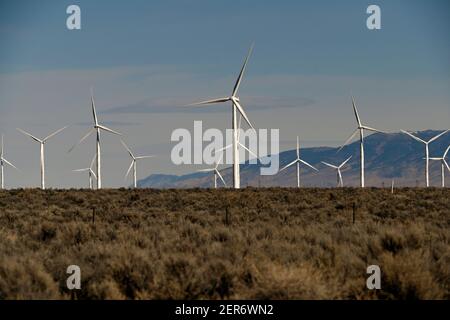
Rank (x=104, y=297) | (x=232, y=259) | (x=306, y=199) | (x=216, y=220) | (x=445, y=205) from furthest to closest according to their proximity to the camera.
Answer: (x=306, y=199) → (x=445, y=205) → (x=216, y=220) → (x=232, y=259) → (x=104, y=297)

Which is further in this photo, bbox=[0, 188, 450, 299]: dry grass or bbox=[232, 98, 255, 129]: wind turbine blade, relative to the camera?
bbox=[232, 98, 255, 129]: wind turbine blade

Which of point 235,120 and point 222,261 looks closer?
point 222,261

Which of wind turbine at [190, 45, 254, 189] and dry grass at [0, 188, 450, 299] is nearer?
dry grass at [0, 188, 450, 299]

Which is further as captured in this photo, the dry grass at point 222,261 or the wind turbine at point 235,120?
the wind turbine at point 235,120

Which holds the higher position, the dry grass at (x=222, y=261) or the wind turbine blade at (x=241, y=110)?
the wind turbine blade at (x=241, y=110)

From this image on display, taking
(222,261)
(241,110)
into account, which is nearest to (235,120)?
(241,110)

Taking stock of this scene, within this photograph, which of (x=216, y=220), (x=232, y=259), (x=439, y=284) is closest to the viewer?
(x=439, y=284)

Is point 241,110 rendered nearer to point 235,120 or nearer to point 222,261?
point 235,120

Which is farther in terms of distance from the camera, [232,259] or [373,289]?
→ [232,259]

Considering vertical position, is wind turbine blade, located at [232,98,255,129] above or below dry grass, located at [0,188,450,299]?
above
